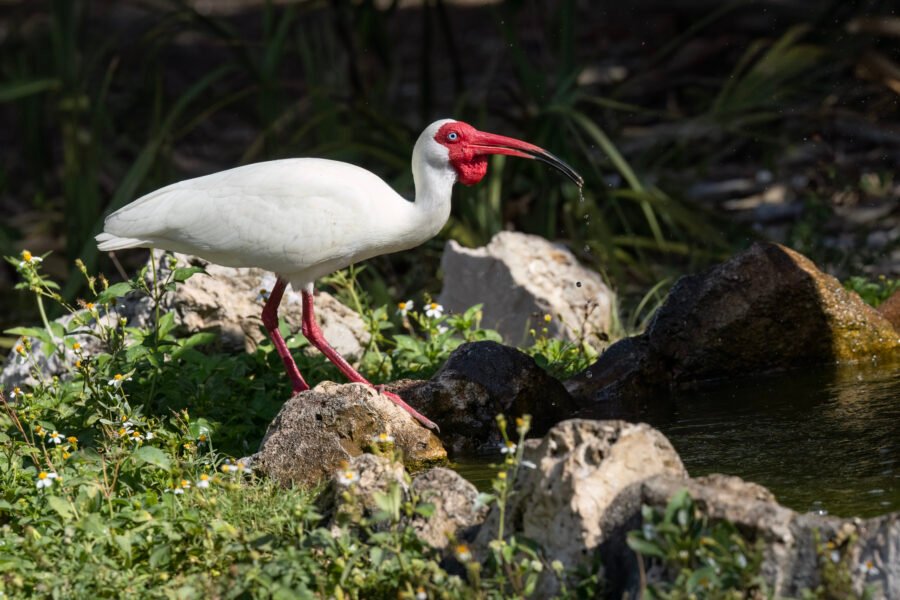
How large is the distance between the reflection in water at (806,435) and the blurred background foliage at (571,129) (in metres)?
2.09

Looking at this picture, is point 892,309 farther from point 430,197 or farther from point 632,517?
point 632,517

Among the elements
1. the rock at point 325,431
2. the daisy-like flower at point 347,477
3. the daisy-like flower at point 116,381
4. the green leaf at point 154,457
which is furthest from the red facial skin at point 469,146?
the daisy-like flower at point 347,477

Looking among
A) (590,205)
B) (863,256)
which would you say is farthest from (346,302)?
(863,256)

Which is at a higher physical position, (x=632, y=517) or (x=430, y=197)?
(x=430, y=197)

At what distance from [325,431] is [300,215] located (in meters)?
0.89

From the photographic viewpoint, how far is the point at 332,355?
506 cm

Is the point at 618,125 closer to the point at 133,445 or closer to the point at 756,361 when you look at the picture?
the point at 756,361

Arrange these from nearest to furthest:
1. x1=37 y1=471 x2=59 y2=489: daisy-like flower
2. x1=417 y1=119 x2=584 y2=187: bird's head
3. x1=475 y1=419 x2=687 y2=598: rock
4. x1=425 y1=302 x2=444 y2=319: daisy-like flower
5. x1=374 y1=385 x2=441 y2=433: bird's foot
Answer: x1=475 y1=419 x2=687 y2=598: rock, x1=37 y1=471 x2=59 y2=489: daisy-like flower, x1=374 y1=385 x2=441 y2=433: bird's foot, x1=417 y1=119 x2=584 y2=187: bird's head, x1=425 y1=302 x2=444 y2=319: daisy-like flower

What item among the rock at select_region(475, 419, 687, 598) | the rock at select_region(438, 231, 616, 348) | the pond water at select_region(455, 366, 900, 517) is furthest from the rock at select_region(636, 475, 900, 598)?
the rock at select_region(438, 231, 616, 348)

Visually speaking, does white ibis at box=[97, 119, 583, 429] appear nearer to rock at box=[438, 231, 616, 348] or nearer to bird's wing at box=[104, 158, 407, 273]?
bird's wing at box=[104, 158, 407, 273]

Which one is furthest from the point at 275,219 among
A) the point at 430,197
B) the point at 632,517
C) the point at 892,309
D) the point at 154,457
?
the point at 892,309

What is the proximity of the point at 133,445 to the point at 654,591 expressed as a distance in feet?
7.03

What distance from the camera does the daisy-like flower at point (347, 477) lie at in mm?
3465

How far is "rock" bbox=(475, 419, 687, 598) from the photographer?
3215 millimetres
